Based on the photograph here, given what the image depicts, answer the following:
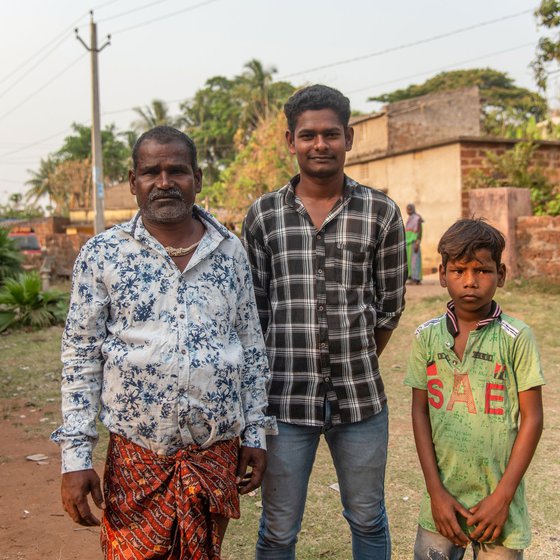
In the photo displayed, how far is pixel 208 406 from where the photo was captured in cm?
204

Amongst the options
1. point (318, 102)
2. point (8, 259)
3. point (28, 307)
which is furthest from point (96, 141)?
point (318, 102)

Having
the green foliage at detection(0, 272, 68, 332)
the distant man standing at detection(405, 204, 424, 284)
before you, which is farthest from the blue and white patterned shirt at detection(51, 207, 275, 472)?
the distant man standing at detection(405, 204, 424, 284)

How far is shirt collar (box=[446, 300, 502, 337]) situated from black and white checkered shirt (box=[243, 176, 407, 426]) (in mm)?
289

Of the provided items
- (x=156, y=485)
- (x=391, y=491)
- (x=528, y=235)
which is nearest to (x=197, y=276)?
(x=156, y=485)

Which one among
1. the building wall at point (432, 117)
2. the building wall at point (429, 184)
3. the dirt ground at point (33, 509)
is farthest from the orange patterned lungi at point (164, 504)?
the building wall at point (432, 117)

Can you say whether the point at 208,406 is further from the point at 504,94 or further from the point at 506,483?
the point at 504,94

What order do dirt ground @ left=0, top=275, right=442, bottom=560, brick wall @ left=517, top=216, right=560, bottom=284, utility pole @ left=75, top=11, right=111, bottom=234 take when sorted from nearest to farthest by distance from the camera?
dirt ground @ left=0, top=275, right=442, bottom=560 → brick wall @ left=517, top=216, right=560, bottom=284 → utility pole @ left=75, top=11, right=111, bottom=234

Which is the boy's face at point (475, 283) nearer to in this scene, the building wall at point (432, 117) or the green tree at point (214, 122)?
the building wall at point (432, 117)

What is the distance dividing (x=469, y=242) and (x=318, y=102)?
72cm

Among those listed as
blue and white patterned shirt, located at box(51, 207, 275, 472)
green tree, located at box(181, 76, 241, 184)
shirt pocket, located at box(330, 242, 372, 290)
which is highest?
green tree, located at box(181, 76, 241, 184)

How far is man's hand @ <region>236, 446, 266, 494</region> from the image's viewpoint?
2.21 metres

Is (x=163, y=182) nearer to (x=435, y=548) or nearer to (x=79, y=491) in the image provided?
(x=79, y=491)

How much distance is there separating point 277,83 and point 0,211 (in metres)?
20.6

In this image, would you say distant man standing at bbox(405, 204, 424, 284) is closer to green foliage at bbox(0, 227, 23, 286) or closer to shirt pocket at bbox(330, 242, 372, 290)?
Result: green foliage at bbox(0, 227, 23, 286)
